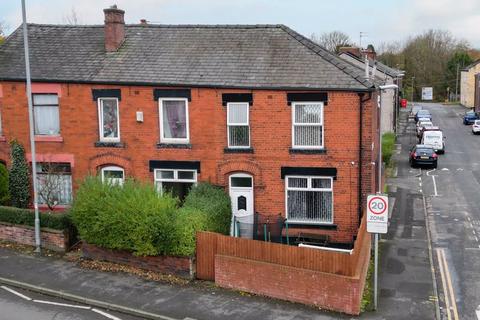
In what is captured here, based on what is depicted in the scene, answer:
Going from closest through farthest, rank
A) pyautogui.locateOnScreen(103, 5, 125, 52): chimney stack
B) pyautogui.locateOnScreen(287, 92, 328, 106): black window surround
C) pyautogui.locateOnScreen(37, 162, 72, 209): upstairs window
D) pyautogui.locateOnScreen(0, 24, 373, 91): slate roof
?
pyautogui.locateOnScreen(287, 92, 328, 106): black window surround → pyautogui.locateOnScreen(0, 24, 373, 91): slate roof → pyautogui.locateOnScreen(37, 162, 72, 209): upstairs window → pyautogui.locateOnScreen(103, 5, 125, 52): chimney stack

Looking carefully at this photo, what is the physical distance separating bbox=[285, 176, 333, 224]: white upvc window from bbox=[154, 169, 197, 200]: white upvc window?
3557 millimetres

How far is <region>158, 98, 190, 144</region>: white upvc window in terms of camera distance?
1969cm

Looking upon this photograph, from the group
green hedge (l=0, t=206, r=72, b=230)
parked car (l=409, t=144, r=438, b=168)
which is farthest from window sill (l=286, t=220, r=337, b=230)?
parked car (l=409, t=144, r=438, b=168)

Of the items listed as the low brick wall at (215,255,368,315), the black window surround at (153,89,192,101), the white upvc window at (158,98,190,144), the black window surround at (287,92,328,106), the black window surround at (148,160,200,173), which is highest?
the black window surround at (153,89,192,101)

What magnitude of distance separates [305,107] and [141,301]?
8442 millimetres

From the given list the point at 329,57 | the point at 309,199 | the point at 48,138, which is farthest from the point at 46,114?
the point at 329,57

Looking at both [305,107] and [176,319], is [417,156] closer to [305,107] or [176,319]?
[305,107]

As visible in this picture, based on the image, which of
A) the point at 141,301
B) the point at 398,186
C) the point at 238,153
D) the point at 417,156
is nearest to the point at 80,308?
the point at 141,301

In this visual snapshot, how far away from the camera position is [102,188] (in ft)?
54.7

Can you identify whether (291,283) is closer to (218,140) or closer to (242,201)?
(242,201)

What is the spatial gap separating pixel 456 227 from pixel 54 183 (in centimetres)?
1587

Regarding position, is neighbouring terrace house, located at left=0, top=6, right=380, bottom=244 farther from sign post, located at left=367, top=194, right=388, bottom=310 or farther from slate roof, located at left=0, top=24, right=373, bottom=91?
sign post, located at left=367, top=194, right=388, bottom=310

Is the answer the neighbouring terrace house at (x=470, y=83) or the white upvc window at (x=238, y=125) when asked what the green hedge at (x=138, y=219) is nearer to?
the white upvc window at (x=238, y=125)

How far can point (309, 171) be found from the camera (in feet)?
61.2
